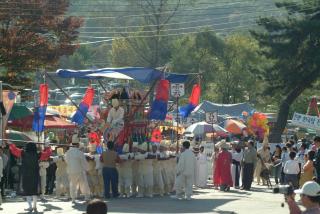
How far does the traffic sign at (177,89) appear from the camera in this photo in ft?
92.9

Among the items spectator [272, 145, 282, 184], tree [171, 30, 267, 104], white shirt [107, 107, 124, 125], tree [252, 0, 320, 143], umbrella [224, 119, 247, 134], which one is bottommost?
spectator [272, 145, 282, 184]

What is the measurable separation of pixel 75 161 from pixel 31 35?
1555 cm

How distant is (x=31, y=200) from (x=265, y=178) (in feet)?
40.2

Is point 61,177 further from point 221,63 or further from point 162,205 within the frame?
point 221,63

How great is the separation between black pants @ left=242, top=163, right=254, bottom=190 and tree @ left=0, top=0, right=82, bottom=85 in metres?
11.9

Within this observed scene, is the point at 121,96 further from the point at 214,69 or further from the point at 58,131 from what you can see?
the point at 214,69

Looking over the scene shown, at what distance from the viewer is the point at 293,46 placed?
4409 centimetres

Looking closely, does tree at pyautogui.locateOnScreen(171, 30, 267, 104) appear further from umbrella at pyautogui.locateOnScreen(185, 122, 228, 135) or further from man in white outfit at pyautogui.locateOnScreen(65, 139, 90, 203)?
man in white outfit at pyautogui.locateOnScreen(65, 139, 90, 203)

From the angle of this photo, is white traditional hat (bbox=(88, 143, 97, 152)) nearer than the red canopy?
Yes

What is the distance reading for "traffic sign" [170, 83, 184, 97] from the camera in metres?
28.3

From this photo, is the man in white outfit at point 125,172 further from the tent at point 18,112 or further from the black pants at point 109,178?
the tent at point 18,112

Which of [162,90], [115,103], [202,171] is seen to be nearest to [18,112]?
[202,171]

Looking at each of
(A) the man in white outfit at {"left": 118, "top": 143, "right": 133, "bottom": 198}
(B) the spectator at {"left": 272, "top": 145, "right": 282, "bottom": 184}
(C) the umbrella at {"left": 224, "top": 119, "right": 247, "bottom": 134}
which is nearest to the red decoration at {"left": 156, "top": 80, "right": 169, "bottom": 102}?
(A) the man in white outfit at {"left": 118, "top": 143, "right": 133, "bottom": 198}

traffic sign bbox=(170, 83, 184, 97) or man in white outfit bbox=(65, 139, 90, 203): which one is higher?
traffic sign bbox=(170, 83, 184, 97)
